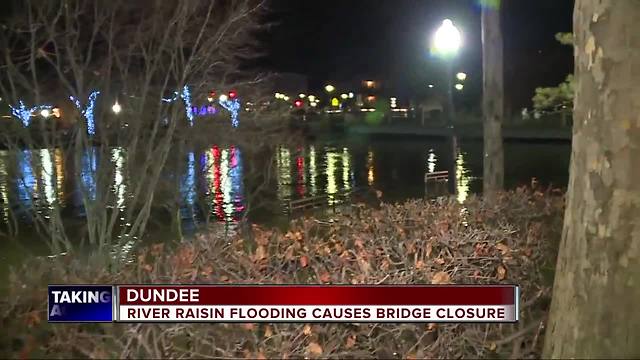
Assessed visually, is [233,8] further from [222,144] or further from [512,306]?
[512,306]

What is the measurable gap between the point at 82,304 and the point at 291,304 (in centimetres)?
127

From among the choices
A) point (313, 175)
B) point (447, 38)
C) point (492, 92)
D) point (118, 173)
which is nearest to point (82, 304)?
point (118, 173)

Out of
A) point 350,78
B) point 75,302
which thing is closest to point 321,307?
point 75,302

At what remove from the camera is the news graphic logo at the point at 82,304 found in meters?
4.14

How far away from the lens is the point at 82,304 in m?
4.22

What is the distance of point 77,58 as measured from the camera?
24.4 ft

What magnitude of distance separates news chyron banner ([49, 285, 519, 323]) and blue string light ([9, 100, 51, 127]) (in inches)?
146

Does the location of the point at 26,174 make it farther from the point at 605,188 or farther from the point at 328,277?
the point at 605,188

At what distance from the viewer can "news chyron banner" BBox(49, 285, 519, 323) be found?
4012 mm

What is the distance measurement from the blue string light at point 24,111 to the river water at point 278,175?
1.09ft

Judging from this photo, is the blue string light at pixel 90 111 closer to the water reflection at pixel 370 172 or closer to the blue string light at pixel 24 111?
the blue string light at pixel 24 111

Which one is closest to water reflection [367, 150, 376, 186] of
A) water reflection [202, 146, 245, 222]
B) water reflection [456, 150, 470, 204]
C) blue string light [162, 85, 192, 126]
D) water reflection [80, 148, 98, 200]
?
water reflection [456, 150, 470, 204]

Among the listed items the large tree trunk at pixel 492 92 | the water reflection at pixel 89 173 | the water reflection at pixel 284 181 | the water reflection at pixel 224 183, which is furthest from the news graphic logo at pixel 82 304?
the water reflection at pixel 284 181

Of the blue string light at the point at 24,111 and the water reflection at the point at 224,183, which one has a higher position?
the blue string light at the point at 24,111
